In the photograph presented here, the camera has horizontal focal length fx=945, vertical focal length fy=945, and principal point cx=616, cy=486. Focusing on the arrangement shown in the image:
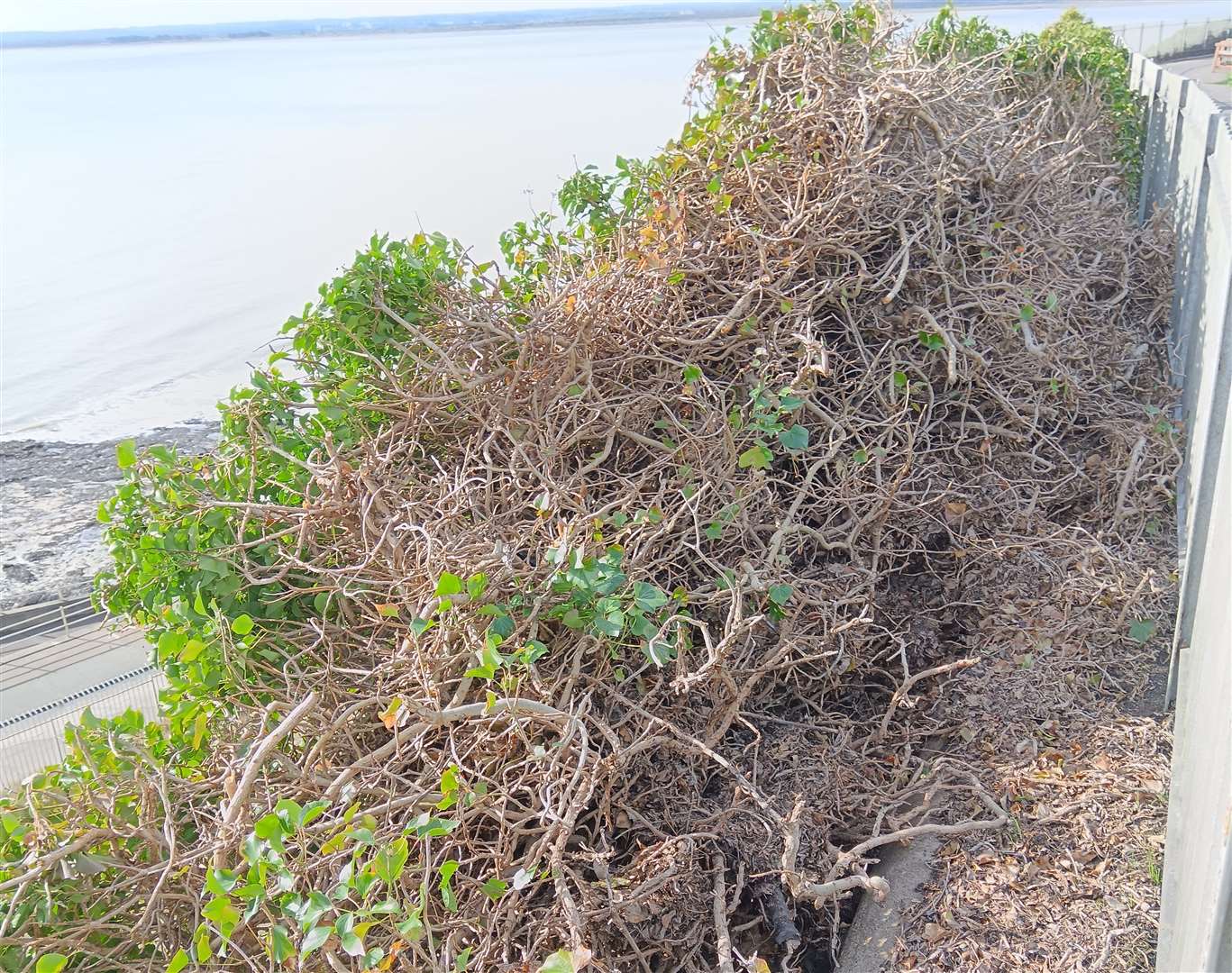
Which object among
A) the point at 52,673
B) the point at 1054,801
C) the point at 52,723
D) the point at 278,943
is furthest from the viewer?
the point at 52,673

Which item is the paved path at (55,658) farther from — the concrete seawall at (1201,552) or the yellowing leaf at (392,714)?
the concrete seawall at (1201,552)

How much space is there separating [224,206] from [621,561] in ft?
107

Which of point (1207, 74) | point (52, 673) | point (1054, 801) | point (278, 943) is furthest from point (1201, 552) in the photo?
point (1207, 74)

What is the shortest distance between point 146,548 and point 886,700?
8.54 ft

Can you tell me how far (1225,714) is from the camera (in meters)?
1.74

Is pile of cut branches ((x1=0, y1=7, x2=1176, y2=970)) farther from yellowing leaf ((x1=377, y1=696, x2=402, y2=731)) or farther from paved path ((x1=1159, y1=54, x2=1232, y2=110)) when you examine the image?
paved path ((x1=1159, y1=54, x2=1232, y2=110))

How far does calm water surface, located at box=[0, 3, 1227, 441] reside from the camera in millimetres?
18609

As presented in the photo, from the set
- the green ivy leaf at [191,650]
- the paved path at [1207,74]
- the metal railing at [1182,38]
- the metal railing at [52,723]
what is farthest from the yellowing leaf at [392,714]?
the metal railing at [1182,38]

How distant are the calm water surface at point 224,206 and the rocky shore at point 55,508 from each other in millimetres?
961

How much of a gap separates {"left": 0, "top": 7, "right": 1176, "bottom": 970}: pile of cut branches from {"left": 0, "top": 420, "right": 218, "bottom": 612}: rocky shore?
7970 mm

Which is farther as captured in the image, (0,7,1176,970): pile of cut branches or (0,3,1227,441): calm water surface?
(0,3,1227,441): calm water surface

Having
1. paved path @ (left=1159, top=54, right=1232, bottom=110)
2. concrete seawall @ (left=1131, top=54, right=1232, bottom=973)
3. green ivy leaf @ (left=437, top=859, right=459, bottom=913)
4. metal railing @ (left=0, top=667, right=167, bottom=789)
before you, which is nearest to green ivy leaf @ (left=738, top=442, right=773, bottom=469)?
concrete seawall @ (left=1131, top=54, right=1232, bottom=973)

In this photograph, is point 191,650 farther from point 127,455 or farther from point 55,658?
point 55,658

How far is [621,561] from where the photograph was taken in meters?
2.91
